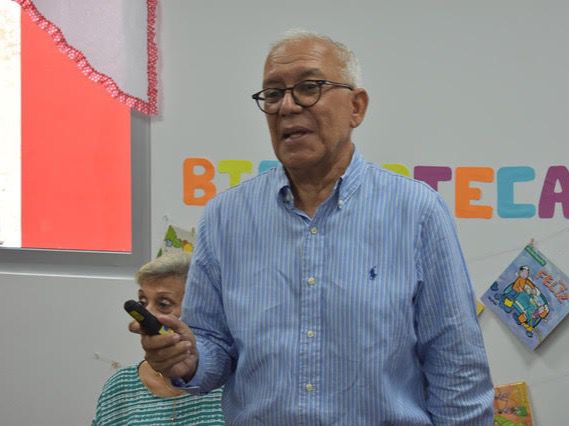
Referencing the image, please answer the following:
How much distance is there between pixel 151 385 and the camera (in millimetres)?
2043

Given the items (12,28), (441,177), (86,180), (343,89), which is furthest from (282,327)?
(12,28)

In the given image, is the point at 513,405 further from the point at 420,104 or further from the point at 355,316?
the point at 355,316

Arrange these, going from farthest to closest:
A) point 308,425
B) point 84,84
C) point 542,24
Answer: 1. point 84,84
2. point 542,24
3. point 308,425

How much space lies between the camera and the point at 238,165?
103 inches

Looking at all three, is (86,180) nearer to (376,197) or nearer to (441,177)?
(441,177)

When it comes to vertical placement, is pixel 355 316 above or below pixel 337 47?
below

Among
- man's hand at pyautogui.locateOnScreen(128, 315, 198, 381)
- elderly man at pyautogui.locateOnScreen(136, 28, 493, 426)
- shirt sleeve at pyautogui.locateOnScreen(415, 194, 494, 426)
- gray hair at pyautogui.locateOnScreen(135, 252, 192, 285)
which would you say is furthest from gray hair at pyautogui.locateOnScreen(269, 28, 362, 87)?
gray hair at pyautogui.locateOnScreen(135, 252, 192, 285)

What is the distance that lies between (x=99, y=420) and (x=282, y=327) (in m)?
0.90

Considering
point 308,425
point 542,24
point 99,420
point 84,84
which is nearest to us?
point 308,425

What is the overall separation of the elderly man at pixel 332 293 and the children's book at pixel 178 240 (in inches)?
48.5

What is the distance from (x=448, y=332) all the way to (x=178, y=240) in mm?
1505

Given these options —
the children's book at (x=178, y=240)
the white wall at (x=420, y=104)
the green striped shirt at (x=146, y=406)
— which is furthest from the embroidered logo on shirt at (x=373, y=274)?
the children's book at (x=178, y=240)

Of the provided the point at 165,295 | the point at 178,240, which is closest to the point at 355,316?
the point at 165,295

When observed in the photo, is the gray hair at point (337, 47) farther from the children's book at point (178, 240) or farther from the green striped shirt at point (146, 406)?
the children's book at point (178, 240)
